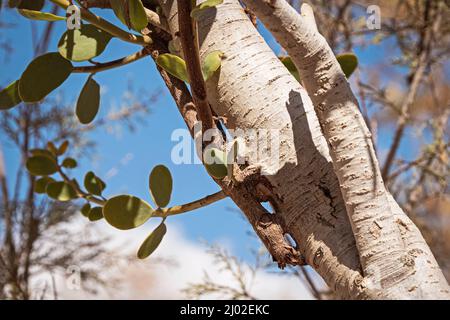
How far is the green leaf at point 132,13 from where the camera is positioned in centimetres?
34

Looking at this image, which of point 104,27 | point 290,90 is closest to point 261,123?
point 290,90

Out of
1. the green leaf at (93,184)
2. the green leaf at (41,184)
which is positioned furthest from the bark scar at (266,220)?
the green leaf at (41,184)

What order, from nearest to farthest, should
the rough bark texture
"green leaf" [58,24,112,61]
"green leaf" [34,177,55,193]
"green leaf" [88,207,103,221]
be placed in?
the rough bark texture < "green leaf" [58,24,112,61] < "green leaf" [88,207,103,221] < "green leaf" [34,177,55,193]

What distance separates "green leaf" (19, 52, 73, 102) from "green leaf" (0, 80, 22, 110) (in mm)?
35

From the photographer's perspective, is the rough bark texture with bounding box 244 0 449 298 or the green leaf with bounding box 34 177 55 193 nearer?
the rough bark texture with bounding box 244 0 449 298

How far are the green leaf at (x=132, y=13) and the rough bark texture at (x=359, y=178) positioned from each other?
0.08 meters

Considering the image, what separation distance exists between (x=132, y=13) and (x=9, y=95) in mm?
154

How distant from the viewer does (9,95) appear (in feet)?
1.45

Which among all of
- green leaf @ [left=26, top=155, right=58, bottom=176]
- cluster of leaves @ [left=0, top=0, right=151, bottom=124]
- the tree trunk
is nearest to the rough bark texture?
the tree trunk

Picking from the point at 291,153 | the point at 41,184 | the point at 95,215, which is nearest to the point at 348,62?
the point at 291,153

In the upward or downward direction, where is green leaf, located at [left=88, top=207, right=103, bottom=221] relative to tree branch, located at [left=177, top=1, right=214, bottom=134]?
downward

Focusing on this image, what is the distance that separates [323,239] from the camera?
0.31 meters

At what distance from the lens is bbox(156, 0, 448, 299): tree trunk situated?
0.98ft

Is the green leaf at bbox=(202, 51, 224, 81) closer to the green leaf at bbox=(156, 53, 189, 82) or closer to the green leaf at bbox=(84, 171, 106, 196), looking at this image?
the green leaf at bbox=(156, 53, 189, 82)
